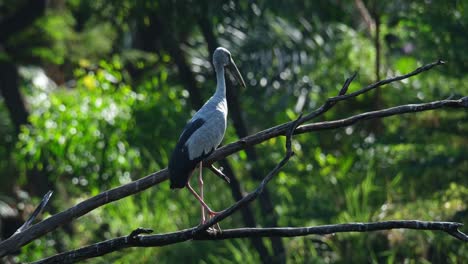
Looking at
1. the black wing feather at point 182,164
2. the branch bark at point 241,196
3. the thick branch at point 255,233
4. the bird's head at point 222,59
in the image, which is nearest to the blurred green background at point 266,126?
the branch bark at point 241,196

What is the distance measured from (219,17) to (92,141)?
2567 mm

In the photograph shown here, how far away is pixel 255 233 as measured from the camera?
16.1 feet

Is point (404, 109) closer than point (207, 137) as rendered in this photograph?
Yes

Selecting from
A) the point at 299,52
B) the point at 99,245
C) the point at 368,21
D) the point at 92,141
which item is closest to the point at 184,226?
the point at 92,141

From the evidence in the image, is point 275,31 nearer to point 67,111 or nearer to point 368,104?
point 368,104

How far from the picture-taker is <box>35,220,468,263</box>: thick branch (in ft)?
15.7

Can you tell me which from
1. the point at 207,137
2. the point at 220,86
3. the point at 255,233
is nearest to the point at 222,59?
the point at 220,86

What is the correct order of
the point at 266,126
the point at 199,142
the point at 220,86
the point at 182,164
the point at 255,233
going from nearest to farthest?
the point at 255,233
the point at 182,164
the point at 199,142
the point at 220,86
the point at 266,126

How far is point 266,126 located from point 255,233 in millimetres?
6191

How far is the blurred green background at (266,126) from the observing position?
9.58m

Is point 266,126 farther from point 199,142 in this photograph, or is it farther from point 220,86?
point 199,142

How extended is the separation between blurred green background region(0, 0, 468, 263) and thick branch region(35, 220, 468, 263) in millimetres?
4299

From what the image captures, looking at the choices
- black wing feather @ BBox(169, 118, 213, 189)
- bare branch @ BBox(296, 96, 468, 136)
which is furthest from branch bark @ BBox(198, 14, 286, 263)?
bare branch @ BBox(296, 96, 468, 136)

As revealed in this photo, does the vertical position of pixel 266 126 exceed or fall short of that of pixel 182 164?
it falls short
